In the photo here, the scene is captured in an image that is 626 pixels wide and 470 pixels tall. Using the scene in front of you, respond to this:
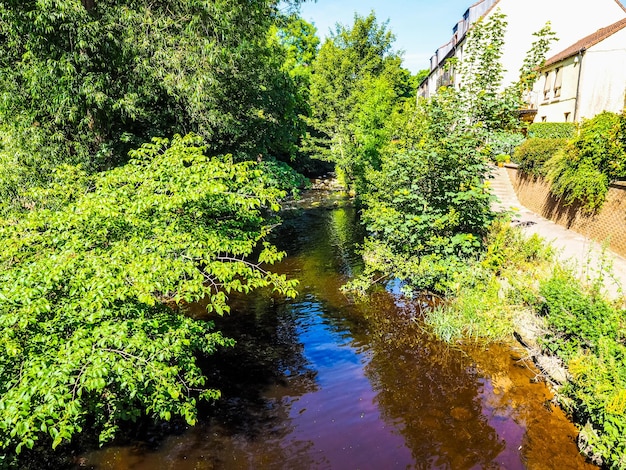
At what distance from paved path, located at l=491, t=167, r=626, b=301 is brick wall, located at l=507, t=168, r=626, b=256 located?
23 cm

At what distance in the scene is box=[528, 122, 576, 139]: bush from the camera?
19.8 meters

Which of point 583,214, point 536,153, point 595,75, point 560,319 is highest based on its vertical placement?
point 595,75

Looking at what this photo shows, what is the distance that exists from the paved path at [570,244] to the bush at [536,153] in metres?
1.52

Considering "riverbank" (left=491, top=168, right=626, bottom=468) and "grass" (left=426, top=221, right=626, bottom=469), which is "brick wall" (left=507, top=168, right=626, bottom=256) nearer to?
"riverbank" (left=491, top=168, right=626, bottom=468)

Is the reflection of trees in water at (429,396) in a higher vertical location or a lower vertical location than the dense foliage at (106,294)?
lower

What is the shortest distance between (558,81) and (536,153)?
1337 centimetres

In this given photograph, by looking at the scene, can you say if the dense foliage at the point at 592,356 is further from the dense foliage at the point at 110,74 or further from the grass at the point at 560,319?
the dense foliage at the point at 110,74

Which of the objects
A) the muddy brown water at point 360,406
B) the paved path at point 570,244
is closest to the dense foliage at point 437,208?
the paved path at point 570,244

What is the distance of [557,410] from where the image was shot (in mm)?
7402

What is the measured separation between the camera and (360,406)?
8164 mm

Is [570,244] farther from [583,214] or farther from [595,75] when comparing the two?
[595,75]

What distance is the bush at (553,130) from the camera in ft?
64.8

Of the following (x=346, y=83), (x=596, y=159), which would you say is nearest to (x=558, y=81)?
(x=596, y=159)

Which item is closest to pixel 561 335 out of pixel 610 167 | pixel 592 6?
pixel 610 167
